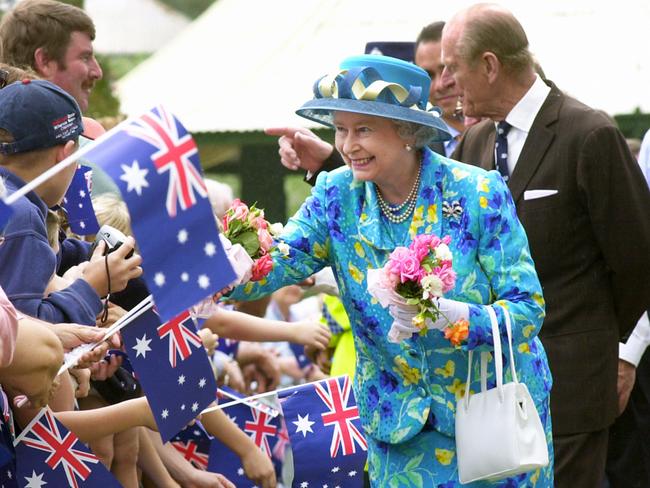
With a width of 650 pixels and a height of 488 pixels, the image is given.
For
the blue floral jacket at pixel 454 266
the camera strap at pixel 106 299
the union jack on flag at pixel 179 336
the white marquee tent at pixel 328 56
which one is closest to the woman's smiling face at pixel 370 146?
the blue floral jacket at pixel 454 266

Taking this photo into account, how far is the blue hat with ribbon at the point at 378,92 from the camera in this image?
5039 millimetres

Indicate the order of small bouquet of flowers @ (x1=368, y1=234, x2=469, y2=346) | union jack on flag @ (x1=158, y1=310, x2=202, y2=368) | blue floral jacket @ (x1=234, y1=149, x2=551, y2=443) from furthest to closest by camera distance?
blue floral jacket @ (x1=234, y1=149, x2=551, y2=443) → union jack on flag @ (x1=158, y1=310, x2=202, y2=368) → small bouquet of flowers @ (x1=368, y1=234, x2=469, y2=346)

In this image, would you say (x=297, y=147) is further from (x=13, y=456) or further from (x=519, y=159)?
(x=13, y=456)

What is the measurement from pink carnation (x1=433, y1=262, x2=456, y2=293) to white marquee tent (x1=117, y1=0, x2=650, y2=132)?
315 inches

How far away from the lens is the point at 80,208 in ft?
18.5

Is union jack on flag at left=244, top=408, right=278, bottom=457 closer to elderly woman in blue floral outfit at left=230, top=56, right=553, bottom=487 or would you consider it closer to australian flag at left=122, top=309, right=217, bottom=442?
elderly woman in blue floral outfit at left=230, top=56, right=553, bottom=487

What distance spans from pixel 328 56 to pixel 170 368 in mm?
8635

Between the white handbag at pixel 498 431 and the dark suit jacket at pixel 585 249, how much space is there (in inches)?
56.7

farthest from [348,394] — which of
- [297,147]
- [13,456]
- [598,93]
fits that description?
[598,93]

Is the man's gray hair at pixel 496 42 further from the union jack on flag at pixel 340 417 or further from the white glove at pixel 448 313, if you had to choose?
the white glove at pixel 448 313

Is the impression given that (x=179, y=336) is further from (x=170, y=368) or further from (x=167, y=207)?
(x=167, y=207)

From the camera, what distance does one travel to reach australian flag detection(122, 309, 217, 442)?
476cm

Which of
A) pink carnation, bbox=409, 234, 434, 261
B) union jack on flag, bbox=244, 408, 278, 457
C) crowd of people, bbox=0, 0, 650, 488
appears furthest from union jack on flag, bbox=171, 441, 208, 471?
pink carnation, bbox=409, 234, 434, 261

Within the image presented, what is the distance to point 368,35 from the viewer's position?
13234 millimetres
